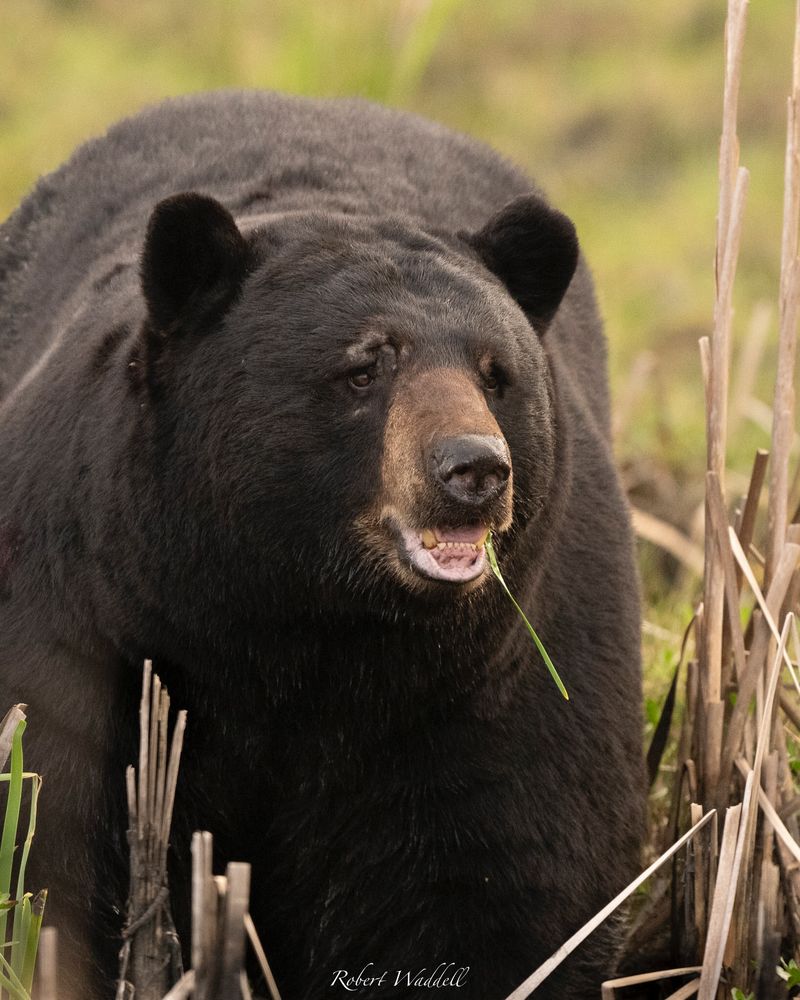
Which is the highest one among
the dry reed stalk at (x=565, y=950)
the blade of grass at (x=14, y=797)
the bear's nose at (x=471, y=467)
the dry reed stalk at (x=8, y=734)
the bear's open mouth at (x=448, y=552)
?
the bear's nose at (x=471, y=467)

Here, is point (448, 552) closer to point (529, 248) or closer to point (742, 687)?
point (529, 248)

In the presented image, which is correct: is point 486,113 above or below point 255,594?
above

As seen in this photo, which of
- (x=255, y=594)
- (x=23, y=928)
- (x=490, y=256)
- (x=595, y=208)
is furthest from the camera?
(x=595, y=208)

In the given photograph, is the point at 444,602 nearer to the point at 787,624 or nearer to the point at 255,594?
the point at 255,594

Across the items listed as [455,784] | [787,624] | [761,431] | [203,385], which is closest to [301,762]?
[455,784]

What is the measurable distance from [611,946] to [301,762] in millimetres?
907

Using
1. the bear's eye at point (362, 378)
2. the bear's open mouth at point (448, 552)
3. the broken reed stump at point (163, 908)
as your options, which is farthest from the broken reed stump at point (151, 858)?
the bear's eye at point (362, 378)

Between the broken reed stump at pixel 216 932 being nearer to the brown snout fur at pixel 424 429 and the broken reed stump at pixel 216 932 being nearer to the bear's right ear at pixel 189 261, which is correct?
the brown snout fur at pixel 424 429

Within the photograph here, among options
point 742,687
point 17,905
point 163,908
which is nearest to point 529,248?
point 742,687

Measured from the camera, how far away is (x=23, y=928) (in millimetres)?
3682

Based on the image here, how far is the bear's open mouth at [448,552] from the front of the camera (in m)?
3.70

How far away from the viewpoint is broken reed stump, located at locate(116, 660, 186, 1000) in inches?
147

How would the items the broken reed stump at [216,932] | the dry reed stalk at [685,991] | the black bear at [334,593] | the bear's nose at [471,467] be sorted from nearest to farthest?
the broken reed stump at [216,932] < the bear's nose at [471,467] < the black bear at [334,593] < the dry reed stalk at [685,991]

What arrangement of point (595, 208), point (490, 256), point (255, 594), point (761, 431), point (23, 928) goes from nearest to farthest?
point (23, 928) < point (255, 594) < point (490, 256) < point (761, 431) < point (595, 208)
